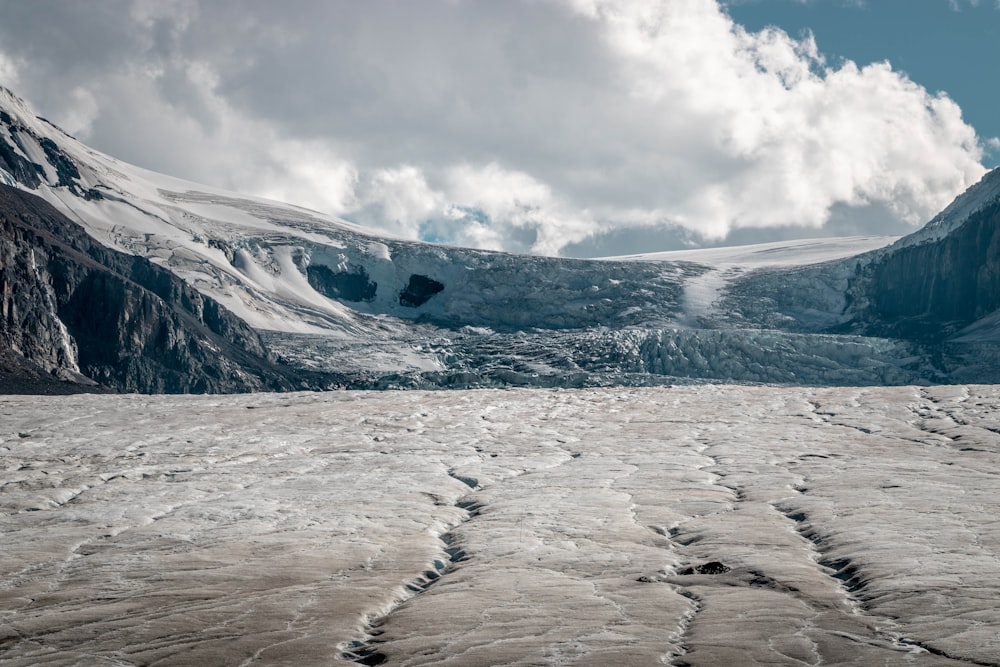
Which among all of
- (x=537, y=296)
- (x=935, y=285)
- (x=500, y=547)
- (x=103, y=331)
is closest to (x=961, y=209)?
(x=935, y=285)

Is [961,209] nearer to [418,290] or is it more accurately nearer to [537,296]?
[537,296]

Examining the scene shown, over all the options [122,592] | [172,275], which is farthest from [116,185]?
[122,592]

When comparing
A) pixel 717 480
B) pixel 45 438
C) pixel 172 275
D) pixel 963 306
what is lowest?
pixel 45 438

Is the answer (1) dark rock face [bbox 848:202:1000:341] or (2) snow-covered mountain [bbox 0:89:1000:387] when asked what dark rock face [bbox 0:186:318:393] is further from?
(1) dark rock face [bbox 848:202:1000:341]

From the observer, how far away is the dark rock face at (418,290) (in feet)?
412

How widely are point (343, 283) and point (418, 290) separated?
10982mm

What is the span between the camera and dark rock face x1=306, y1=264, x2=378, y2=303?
126250mm

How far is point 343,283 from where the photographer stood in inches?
5012

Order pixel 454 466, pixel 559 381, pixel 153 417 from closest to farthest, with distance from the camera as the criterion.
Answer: pixel 454 466 → pixel 153 417 → pixel 559 381

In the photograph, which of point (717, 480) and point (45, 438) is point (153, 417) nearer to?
point (45, 438)

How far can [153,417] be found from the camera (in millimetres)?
30094

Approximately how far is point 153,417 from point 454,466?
47.9ft

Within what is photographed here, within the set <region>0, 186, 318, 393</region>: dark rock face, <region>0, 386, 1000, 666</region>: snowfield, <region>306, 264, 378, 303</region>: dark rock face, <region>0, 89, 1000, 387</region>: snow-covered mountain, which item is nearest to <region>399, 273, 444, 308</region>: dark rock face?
<region>0, 89, 1000, 387</region>: snow-covered mountain

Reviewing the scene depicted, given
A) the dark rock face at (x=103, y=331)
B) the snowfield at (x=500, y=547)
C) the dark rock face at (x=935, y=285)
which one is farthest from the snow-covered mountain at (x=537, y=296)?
the snowfield at (x=500, y=547)
